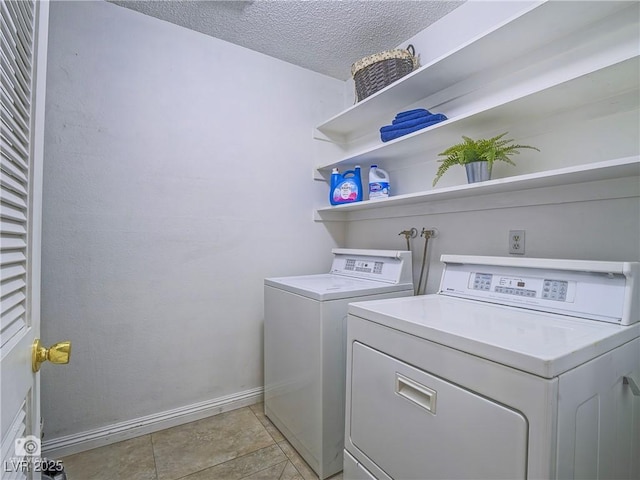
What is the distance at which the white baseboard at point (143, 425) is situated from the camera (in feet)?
5.35

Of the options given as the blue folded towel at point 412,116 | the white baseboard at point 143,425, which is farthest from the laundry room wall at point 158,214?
the blue folded towel at point 412,116

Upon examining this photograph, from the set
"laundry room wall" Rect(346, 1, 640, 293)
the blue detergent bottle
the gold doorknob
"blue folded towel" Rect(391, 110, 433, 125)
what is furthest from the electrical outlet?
the gold doorknob

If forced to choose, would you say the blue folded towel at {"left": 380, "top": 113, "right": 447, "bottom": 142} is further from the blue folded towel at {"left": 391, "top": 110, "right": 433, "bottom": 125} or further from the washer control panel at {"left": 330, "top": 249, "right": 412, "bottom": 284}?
the washer control panel at {"left": 330, "top": 249, "right": 412, "bottom": 284}

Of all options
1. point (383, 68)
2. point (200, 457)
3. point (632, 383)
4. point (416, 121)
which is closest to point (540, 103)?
point (416, 121)

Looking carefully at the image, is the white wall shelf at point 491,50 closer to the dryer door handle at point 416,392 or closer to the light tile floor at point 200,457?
the dryer door handle at point 416,392

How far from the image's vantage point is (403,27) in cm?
195

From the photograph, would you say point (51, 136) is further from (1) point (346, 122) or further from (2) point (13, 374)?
(1) point (346, 122)

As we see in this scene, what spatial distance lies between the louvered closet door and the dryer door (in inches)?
38.0

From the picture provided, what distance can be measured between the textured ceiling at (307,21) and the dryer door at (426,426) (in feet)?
6.13

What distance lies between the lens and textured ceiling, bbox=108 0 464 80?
176cm

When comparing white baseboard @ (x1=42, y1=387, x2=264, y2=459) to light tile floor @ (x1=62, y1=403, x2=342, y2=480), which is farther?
white baseboard @ (x1=42, y1=387, x2=264, y2=459)

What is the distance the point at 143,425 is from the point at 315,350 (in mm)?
1216

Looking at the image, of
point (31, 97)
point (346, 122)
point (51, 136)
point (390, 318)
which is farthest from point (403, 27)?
point (51, 136)

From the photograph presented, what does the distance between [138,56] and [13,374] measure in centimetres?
190
